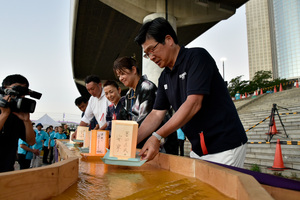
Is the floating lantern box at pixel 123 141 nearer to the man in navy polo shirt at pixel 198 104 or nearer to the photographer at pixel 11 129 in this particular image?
the man in navy polo shirt at pixel 198 104

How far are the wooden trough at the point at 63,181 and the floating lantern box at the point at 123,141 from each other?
1.08ft

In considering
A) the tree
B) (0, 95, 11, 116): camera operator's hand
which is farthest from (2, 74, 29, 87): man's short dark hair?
the tree

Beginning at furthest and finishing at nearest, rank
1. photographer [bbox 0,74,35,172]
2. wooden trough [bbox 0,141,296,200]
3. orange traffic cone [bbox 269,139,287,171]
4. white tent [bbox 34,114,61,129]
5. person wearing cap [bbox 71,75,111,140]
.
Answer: white tent [bbox 34,114,61,129]
orange traffic cone [bbox 269,139,287,171]
person wearing cap [bbox 71,75,111,140]
photographer [bbox 0,74,35,172]
wooden trough [bbox 0,141,296,200]

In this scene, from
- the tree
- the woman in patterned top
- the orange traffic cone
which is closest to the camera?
the woman in patterned top

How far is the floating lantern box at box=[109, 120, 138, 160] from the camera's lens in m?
1.36

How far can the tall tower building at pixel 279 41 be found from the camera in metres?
54.7

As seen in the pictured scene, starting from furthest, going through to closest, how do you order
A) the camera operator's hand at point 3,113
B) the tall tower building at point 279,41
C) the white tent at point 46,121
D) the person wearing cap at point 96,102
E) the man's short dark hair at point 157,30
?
the tall tower building at point 279,41
the white tent at point 46,121
the person wearing cap at point 96,102
the camera operator's hand at point 3,113
the man's short dark hair at point 157,30

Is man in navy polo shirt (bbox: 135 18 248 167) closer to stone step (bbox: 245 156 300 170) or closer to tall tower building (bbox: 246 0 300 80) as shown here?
stone step (bbox: 245 156 300 170)

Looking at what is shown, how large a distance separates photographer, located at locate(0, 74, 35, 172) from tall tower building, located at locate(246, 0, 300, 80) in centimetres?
6311

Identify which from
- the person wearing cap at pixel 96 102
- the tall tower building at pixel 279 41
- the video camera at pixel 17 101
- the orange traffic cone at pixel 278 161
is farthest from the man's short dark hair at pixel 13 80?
the tall tower building at pixel 279 41

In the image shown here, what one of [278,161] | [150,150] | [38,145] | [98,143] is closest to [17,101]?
[98,143]

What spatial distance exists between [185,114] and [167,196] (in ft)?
2.15

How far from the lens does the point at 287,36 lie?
56219 millimetres

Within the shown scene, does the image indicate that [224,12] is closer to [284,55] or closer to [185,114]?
[185,114]
